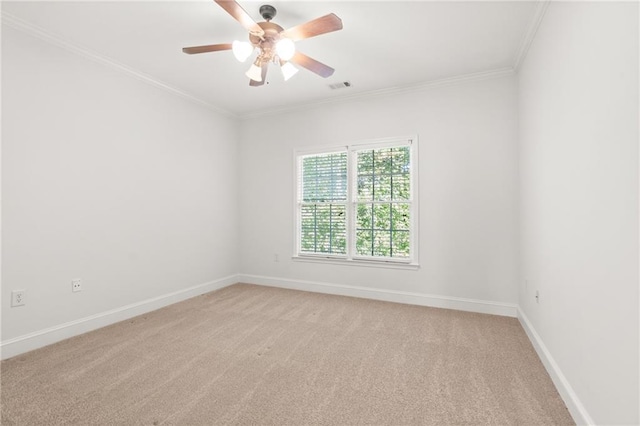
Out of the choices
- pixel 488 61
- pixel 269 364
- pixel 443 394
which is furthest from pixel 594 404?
pixel 488 61

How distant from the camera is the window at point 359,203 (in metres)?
3.87

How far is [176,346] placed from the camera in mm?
2609

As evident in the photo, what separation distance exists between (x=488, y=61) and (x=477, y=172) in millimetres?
1174

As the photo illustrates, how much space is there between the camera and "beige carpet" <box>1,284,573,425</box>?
1730 millimetres

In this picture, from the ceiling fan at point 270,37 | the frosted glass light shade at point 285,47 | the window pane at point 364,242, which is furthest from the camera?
the window pane at point 364,242

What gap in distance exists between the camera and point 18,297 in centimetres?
247

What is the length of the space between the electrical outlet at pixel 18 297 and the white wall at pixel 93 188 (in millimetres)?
32

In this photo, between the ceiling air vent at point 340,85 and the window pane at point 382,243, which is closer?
the ceiling air vent at point 340,85

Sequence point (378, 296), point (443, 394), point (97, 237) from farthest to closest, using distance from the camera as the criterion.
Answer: point (378, 296) → point (97, 237) → point (443, 394)

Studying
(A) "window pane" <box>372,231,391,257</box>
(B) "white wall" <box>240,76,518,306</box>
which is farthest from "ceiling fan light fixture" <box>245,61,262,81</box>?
(A) "window pane" <box>372,231,391,257</box>

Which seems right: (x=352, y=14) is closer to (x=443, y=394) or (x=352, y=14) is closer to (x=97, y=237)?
(x=443, y=394)

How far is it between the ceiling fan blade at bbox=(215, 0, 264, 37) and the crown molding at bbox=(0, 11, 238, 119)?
1.89 metres

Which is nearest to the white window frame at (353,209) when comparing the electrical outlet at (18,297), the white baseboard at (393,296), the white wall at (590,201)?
the white baseboard at (393,296)

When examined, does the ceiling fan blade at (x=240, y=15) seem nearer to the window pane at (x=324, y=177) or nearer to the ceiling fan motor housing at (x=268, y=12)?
the ceiling fan motor housing at (x=268, y=12)
